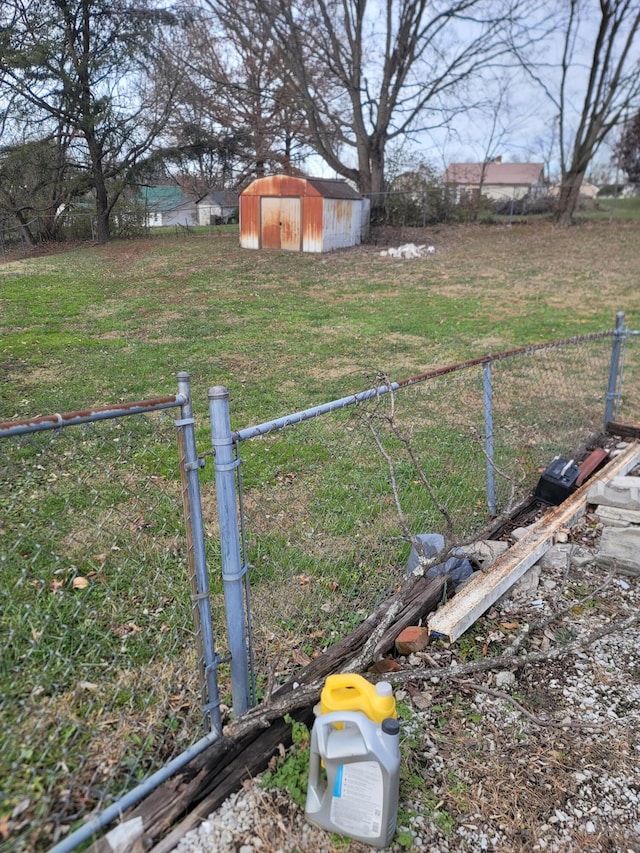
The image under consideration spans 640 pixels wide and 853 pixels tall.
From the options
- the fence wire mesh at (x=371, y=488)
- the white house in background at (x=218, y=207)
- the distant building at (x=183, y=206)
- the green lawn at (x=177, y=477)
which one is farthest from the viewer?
the white house in background at (x=218, y=207)

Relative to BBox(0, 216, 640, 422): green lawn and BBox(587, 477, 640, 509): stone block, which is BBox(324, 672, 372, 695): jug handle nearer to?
BBox(0, 216, 640, 422): green lawn

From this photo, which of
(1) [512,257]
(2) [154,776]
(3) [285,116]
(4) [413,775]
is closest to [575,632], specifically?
(4) [413,775]

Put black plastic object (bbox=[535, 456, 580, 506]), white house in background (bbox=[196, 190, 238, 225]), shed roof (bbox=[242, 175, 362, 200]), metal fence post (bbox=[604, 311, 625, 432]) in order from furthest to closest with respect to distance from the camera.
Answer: white house in background (bbox=[196, 190, 238, 225])
shed roof (bbox=[242, 175, 362, 200])
metal fence post (bbox=[604, 311, 625, 432])
black plastic object (bbox=[535, 456, 580, 506])

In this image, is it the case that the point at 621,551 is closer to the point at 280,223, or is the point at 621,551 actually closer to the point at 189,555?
the point at 189,555

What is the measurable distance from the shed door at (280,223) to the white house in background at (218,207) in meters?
11.4

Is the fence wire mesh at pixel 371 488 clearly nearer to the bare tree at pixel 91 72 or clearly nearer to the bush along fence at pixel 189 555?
the bush along fence at pixel 189 555

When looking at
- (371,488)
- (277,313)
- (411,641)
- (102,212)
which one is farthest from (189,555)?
(102,212)

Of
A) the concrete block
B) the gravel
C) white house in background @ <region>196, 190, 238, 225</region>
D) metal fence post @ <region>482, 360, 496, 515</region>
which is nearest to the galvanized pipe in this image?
the gravel

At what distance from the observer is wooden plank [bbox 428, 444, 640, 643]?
2.69m

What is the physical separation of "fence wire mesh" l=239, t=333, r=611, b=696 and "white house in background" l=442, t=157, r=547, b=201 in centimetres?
2132

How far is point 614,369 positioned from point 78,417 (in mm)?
5151

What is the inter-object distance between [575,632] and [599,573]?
67cm

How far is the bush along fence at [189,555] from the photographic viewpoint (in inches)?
73.9

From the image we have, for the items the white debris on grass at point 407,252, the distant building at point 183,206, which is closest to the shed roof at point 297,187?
the white debris on grass at point 407,252
